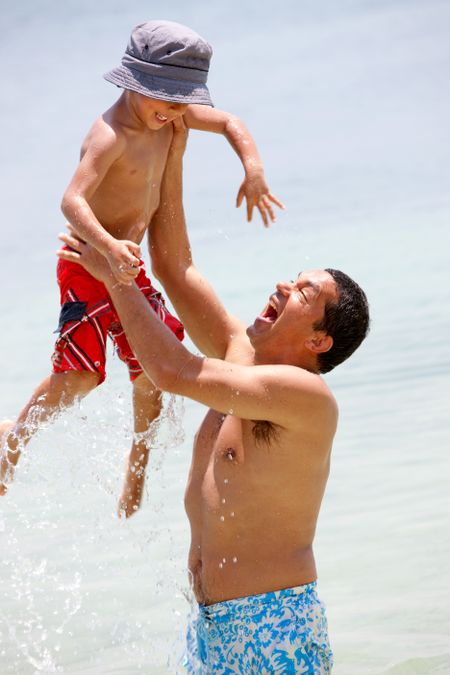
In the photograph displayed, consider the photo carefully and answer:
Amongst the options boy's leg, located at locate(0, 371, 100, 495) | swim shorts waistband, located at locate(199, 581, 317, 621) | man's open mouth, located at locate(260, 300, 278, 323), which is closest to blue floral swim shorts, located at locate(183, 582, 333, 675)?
swim shorts waistband, located at locate(199, 581, 317, 621)

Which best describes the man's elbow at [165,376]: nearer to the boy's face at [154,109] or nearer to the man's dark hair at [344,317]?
the man's dark hair at [344,317]

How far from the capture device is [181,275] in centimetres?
375

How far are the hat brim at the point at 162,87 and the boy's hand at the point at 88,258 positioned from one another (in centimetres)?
43

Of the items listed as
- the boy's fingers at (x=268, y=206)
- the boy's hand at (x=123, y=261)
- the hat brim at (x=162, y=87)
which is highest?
the hat brim at (x=162, y=87)

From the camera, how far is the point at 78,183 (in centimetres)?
345

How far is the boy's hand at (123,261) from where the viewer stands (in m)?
3.16

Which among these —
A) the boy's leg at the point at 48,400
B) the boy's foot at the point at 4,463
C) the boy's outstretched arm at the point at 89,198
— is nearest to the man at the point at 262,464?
the boy's outstretched arm at the point at 89,198

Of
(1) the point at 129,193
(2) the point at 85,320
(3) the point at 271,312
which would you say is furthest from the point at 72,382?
(3) the point at 271,312

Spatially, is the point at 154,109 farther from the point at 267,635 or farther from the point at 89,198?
the point at 267,635

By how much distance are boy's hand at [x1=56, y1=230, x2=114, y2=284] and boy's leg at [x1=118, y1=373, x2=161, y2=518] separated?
0.57m

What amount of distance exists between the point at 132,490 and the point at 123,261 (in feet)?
3.59

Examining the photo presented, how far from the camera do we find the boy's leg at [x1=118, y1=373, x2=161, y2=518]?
3.90 meters

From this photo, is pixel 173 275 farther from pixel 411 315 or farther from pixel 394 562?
pixel 411 315

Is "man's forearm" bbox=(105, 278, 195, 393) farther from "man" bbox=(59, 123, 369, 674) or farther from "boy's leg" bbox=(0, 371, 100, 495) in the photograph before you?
"boy's leg" bbox=(0, 371, 100, 495)
